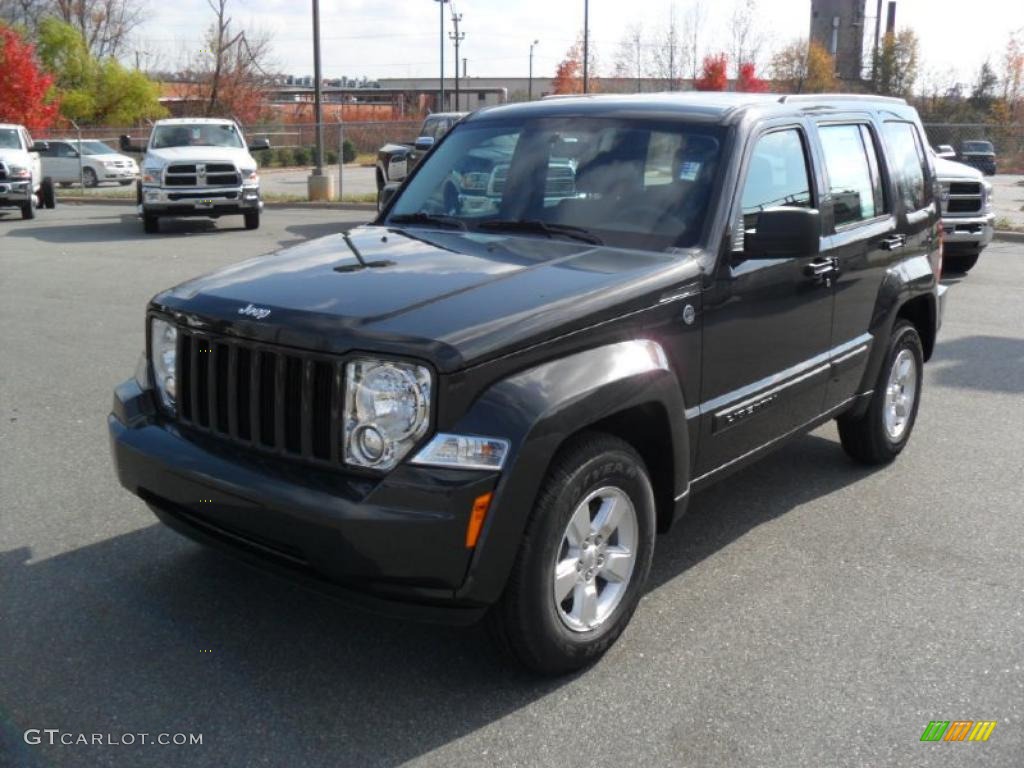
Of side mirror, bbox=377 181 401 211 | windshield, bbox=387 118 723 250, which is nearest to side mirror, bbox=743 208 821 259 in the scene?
windshield, bbox=387 118 723 250

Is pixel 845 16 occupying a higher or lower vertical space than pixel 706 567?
higher

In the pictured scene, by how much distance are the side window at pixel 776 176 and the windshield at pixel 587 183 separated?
21cm

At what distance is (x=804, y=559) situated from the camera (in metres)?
4.67

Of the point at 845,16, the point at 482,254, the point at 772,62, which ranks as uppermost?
the point at 845,16

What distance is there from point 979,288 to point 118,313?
30.6ft

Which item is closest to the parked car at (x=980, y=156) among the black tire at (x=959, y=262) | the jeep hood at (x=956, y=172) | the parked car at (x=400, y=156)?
the jeep hood at (x=956, y=172)

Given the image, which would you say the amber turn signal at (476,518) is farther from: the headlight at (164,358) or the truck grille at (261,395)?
the headlight at (164,358)

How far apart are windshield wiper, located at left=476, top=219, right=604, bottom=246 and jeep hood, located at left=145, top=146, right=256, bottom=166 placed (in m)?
14.4

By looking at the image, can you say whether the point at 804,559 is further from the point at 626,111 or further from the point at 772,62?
the point at 772,62

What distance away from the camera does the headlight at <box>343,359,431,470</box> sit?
321cm

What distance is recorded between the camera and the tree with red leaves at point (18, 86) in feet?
127

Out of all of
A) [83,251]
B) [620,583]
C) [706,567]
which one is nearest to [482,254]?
[620,583]

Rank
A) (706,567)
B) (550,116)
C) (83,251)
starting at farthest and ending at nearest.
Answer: (83,251) → (550,116) → (706,567)

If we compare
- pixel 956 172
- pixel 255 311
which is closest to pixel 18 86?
pixel 956 172
